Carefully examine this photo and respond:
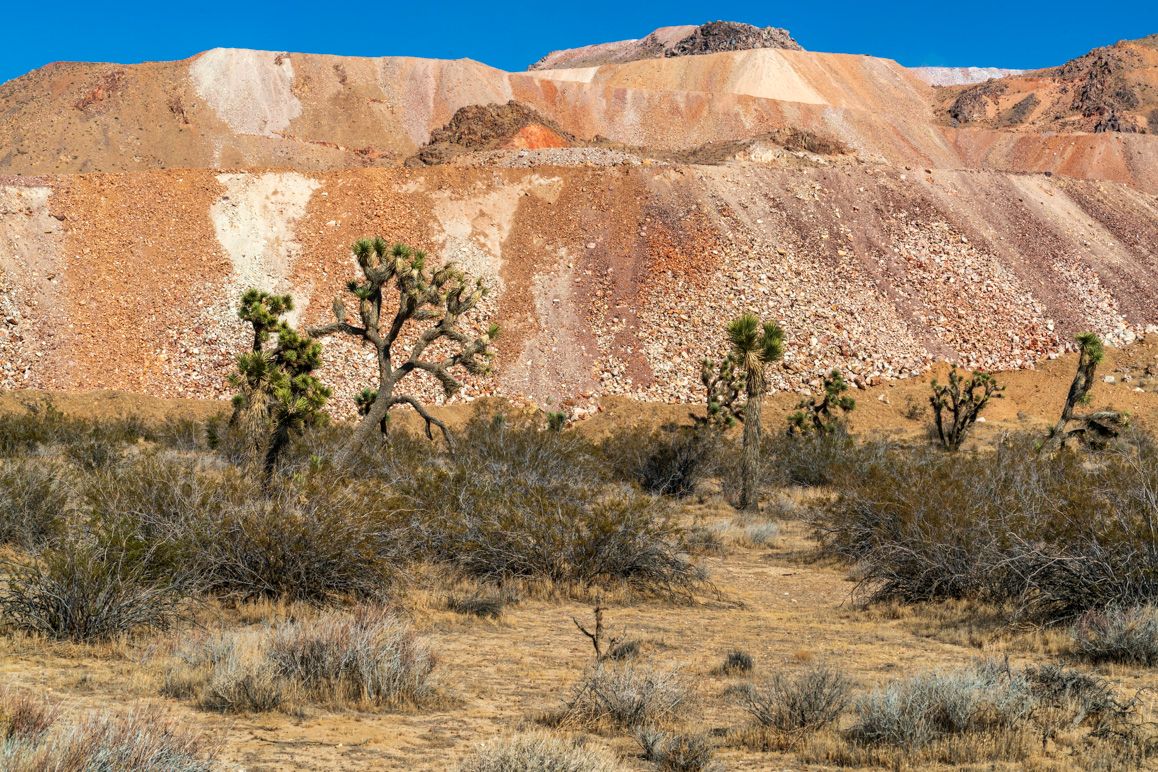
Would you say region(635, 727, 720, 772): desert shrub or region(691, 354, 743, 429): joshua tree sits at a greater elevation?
region(691, 354, 743, 429): joshua tree

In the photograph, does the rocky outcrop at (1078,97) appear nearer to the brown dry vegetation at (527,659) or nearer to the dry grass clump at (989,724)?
the brown dry vegetation at (527,659)

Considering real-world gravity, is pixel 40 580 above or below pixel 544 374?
below

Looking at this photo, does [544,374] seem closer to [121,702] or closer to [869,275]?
[869,275]

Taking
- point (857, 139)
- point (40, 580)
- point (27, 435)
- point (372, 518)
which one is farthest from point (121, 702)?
point (857, 139)

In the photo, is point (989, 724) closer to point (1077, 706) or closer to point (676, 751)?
point (1077, 706)

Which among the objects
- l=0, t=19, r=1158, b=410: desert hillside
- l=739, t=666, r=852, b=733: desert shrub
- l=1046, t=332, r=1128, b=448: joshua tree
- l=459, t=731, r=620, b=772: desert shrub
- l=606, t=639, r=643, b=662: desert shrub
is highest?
l=0, t=19, r=1158, b=410: desert hillside

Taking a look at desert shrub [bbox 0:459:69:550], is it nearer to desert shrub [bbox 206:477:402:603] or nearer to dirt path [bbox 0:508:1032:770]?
desert shrub [bbox 206:477:402:603]

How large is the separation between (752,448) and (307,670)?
647 inches

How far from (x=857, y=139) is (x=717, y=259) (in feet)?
144

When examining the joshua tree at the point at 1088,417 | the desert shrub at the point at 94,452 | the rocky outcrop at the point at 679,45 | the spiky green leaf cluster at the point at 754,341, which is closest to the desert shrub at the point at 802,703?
the spiky green leaf cluster at the point at 754,341

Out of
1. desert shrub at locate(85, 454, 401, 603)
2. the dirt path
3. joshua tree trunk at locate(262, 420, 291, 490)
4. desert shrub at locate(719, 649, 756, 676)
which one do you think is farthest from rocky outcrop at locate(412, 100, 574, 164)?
desert shrub at locate(719, 649, 756, 676)

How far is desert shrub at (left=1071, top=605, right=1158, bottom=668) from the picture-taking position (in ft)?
30.2

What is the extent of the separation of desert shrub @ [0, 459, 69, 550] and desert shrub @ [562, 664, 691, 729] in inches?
289

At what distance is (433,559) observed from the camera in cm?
1394
